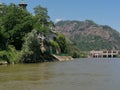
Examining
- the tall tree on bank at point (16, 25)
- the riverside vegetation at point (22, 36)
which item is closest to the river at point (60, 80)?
the riverside vegetation at point (22, 36)

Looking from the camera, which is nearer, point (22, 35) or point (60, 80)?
point (60, 80)

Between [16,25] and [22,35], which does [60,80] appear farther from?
[16,25]

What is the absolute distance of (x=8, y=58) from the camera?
70.1m

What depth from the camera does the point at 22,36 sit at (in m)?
79.8

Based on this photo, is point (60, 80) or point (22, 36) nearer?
point (60, 80)

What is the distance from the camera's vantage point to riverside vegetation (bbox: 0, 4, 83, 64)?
71812 mm

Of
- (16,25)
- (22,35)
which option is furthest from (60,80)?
(16,25)

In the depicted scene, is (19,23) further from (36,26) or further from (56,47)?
(56,47)

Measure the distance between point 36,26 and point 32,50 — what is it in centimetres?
1023

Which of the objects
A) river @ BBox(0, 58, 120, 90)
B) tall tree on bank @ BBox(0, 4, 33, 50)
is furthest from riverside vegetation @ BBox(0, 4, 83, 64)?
river @ BBox(0, 58, 120, 90)

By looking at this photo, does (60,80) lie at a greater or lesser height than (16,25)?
lesser

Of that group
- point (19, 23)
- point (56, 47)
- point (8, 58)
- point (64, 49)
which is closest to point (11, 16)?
point (19, 23)

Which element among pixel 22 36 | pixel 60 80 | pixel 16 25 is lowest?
pixel 60 80

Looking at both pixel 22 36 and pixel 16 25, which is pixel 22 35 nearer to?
pixel 22 36
